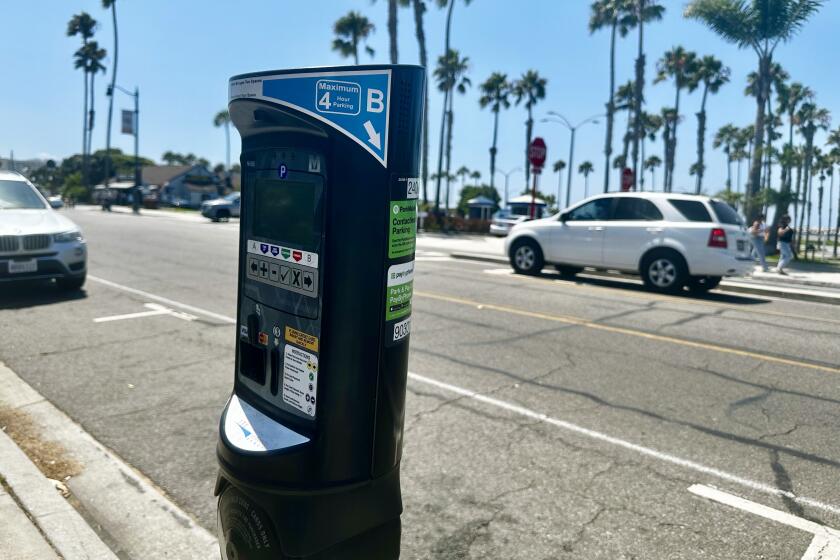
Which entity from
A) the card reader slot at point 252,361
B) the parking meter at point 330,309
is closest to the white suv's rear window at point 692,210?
the parking meter at point 330,309

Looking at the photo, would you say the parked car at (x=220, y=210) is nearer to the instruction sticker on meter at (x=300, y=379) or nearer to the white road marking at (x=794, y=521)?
Answer: the white road marking at (x=794, y=521)

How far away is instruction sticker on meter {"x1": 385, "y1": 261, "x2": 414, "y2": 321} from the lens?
2.20 metres

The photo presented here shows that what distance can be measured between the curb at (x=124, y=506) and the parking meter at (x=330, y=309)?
1048 millimetres

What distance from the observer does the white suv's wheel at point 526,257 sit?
13.9 metres

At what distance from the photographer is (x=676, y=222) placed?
1192 centimetres

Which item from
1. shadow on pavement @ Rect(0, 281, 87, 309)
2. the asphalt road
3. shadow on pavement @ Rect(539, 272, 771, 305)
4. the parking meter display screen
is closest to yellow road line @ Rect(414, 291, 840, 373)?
the asphalt road

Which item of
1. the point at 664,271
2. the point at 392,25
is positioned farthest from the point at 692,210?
the point at 392,25

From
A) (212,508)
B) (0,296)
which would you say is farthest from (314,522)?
(0,296)

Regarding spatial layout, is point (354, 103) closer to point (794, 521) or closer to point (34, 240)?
point (794, 521)

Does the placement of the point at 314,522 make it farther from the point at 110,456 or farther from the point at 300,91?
the point at 110,456

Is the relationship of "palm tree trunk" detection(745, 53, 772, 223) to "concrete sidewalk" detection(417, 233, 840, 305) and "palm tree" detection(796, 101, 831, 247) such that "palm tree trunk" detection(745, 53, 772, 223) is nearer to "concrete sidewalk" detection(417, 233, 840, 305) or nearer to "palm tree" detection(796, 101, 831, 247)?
"concrete sidewalk" detection(417, 233, 840, 305)

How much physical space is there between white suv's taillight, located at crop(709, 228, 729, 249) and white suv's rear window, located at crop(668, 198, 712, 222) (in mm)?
325

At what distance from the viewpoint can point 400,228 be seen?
2201mm

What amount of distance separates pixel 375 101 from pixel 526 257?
480 inches
